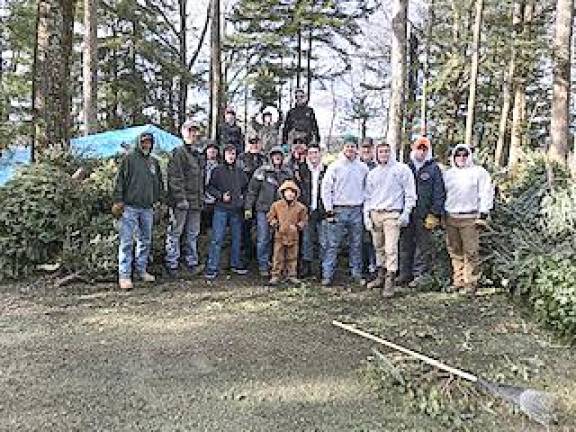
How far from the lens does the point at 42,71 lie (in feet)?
33.4

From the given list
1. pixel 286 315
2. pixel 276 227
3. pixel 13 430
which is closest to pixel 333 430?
pixel 13 430

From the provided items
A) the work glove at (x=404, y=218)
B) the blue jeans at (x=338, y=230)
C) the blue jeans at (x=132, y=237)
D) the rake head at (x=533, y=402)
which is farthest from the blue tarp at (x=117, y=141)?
the rake head at (x=533, y=402)

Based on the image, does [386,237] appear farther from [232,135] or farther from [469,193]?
[232,135]

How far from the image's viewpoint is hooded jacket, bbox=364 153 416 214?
830 cm

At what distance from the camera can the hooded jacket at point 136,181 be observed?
8047 millimetres

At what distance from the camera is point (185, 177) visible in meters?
8.61

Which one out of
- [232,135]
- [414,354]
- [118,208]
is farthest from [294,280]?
[414,354]

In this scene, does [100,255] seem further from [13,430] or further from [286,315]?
[13,430]

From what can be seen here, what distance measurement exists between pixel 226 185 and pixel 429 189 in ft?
8.46

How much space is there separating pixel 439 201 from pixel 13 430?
18.7 feet

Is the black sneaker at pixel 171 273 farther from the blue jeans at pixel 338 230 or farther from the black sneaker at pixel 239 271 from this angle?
the blue jeans at pixel 338 230

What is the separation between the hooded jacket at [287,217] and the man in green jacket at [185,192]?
0.97 m

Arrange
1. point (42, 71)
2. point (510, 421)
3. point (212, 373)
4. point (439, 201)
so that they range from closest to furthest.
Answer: point (510, 421) → point (212, 373) → point (439, 201) → point (42, 71)

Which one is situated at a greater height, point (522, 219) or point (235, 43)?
point (235, 43)
